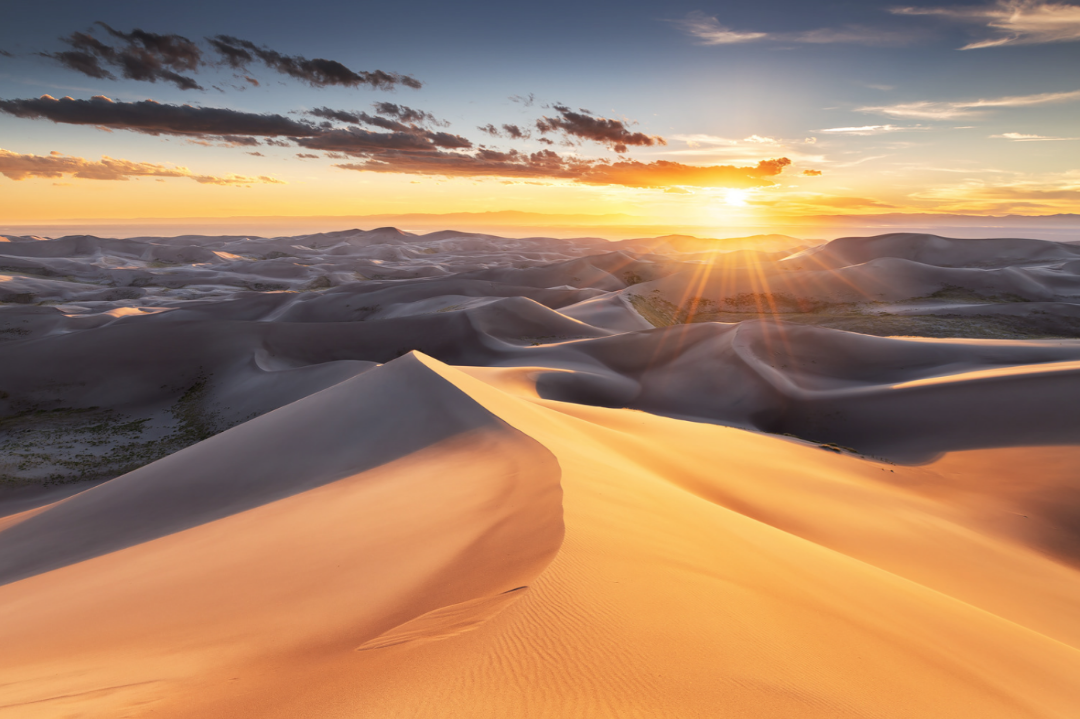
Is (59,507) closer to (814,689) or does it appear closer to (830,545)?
(814,689)

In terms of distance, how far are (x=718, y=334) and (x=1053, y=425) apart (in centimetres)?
1276

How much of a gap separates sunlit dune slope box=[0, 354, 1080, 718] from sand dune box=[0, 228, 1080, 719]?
0.10 ft

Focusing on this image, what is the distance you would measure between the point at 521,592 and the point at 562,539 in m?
0.88

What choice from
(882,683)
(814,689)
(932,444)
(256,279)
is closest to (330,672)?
(814,689)

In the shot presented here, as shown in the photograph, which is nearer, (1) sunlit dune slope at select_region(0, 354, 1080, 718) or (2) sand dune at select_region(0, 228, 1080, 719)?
(1) sunlit dune slope at select_region(0, 354, 1080, 718)

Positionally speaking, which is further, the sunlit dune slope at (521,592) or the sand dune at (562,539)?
the sand dune at (562,539)

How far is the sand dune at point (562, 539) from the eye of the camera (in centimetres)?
286

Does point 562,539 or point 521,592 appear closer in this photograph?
point 521,592

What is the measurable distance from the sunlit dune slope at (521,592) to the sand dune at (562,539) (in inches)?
1.2

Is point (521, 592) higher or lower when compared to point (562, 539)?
higher

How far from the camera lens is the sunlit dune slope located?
2.73m

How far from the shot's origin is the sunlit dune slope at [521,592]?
2727 mm

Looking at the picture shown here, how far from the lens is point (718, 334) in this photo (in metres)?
24.7

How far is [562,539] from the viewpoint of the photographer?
4117 mm
